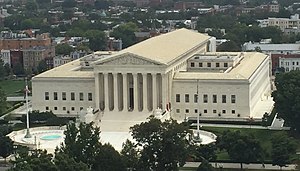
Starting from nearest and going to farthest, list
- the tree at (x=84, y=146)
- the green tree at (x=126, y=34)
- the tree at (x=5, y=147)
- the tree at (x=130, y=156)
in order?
1. the tree at (x=130, y=156)
2. the tree at (x=84, y=146)
3. the tree at (x=5, y=147)
4. the green tree at (x=126, y=34)

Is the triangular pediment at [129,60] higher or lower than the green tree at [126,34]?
higher

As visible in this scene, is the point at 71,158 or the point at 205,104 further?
the point at 205,104

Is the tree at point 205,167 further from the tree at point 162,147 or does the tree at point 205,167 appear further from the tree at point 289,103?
the tree at point 289,103

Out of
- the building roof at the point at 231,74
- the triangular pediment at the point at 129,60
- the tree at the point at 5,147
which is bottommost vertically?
the tree at the point at 5,147

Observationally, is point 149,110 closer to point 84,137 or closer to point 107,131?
point 107,131

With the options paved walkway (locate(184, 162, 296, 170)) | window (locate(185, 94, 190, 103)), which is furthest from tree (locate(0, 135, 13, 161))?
window (locate(185, 94, 190, 103))

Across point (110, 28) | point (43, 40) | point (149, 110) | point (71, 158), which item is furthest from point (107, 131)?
point (110, 28)

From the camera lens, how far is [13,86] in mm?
116125

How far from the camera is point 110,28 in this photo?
183 meters

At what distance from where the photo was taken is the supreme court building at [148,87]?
A: 3243 inches

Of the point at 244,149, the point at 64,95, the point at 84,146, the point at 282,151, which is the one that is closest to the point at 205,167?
the point at 244,149

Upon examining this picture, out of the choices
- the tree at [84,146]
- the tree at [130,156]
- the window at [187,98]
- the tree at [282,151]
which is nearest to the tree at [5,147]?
the tree at [84,146]

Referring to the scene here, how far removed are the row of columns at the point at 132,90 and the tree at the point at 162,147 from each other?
78.7ft

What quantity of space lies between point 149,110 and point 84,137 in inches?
1021
